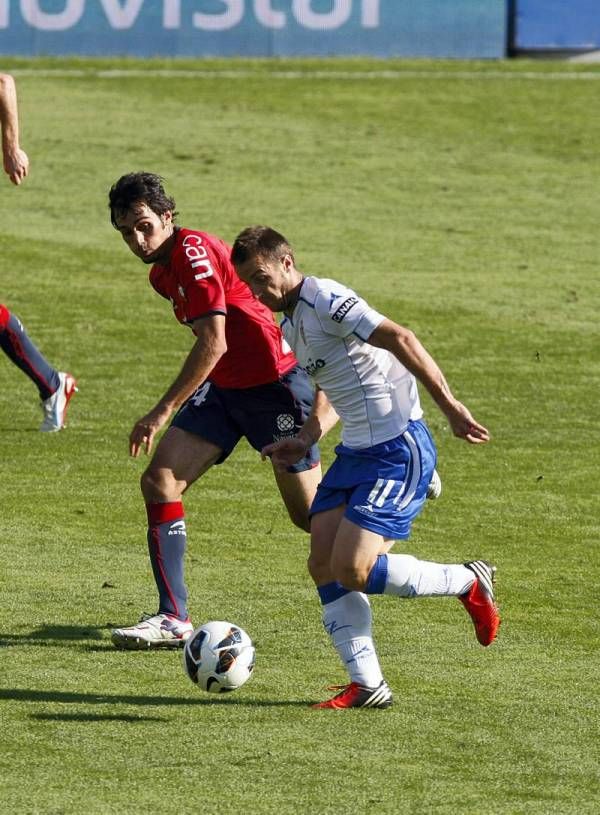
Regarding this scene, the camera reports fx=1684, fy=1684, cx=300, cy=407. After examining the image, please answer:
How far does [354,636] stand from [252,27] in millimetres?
24478

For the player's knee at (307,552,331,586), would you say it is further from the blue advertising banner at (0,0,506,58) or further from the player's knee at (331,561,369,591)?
the blue advertising banner at (0,0,506,58)

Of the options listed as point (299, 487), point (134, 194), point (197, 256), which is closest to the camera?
point (134, 194)

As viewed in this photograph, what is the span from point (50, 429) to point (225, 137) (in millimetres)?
13567

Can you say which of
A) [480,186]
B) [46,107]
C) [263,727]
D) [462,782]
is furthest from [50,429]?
[46,107]

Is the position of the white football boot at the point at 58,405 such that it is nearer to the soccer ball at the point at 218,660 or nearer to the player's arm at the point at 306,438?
the player's arm at the point at 306,438

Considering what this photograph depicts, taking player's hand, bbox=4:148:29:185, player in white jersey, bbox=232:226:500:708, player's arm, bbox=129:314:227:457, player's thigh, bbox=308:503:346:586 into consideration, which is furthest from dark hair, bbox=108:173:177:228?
player's hand, bbox=4:148:29:185

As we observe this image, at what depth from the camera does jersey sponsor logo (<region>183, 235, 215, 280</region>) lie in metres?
7.92

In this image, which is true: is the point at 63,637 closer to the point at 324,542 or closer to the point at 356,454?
the point at 324,542

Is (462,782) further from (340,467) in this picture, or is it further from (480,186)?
(480,186)

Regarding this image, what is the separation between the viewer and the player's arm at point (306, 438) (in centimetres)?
723

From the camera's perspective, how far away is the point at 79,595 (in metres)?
8.74

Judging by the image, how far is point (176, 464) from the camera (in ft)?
26.8

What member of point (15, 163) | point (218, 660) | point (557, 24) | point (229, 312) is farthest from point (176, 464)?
point (557, 24)

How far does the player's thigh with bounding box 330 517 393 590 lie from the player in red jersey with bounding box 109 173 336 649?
0.69 metres
